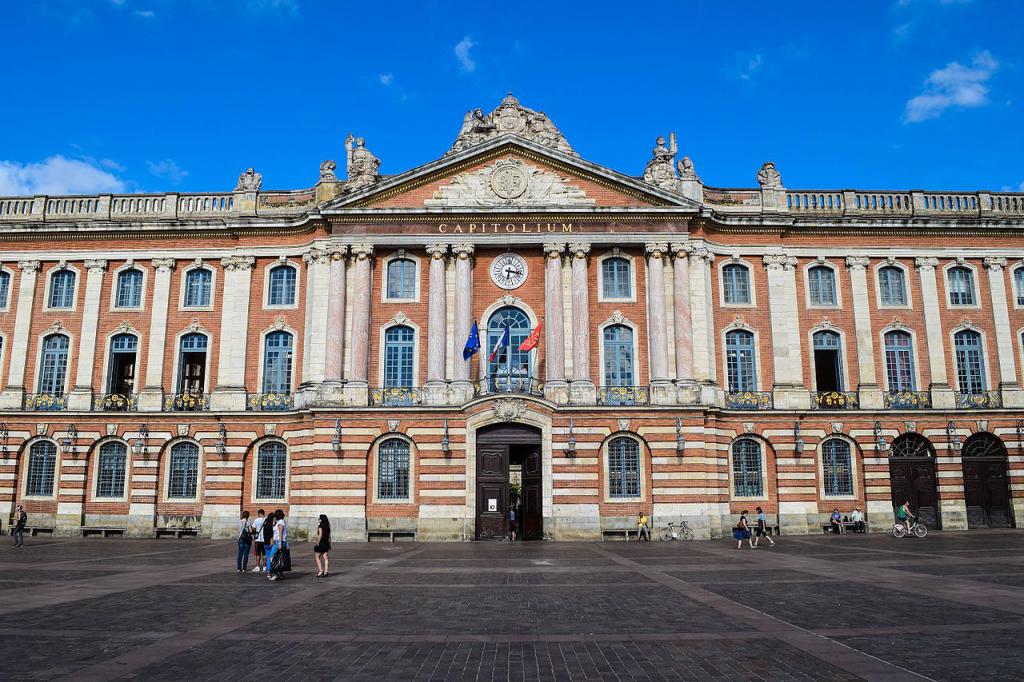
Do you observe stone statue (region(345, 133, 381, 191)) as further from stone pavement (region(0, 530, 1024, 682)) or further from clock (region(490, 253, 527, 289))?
stone pavement (region(0, 530, 1024, 682))

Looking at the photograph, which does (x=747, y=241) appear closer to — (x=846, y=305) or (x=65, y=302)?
(x=846, y=305)

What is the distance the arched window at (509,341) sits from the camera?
37.5 meters

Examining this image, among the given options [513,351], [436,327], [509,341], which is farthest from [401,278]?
[513,351]

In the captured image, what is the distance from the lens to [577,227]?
125 feet

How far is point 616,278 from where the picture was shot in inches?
1521

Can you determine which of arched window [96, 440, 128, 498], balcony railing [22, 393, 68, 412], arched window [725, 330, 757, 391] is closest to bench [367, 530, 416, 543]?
arched window [96, 440, 128, 498]

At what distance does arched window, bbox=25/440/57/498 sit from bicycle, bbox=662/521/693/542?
2992 centimetres

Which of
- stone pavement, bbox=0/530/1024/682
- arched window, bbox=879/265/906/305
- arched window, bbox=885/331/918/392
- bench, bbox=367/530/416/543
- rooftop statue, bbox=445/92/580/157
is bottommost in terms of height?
stone pavement, bbox=0/530/1024/682

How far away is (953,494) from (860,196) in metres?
15.7

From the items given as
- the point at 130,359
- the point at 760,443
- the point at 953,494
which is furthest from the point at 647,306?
the point at 130,359

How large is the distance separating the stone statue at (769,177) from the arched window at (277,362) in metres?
25.6

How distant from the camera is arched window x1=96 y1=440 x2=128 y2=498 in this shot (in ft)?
127

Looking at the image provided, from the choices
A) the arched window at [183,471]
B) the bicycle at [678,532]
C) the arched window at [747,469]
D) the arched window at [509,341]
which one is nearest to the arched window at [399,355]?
the arched window at [509,341]

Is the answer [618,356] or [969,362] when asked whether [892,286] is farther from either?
[618,356]
